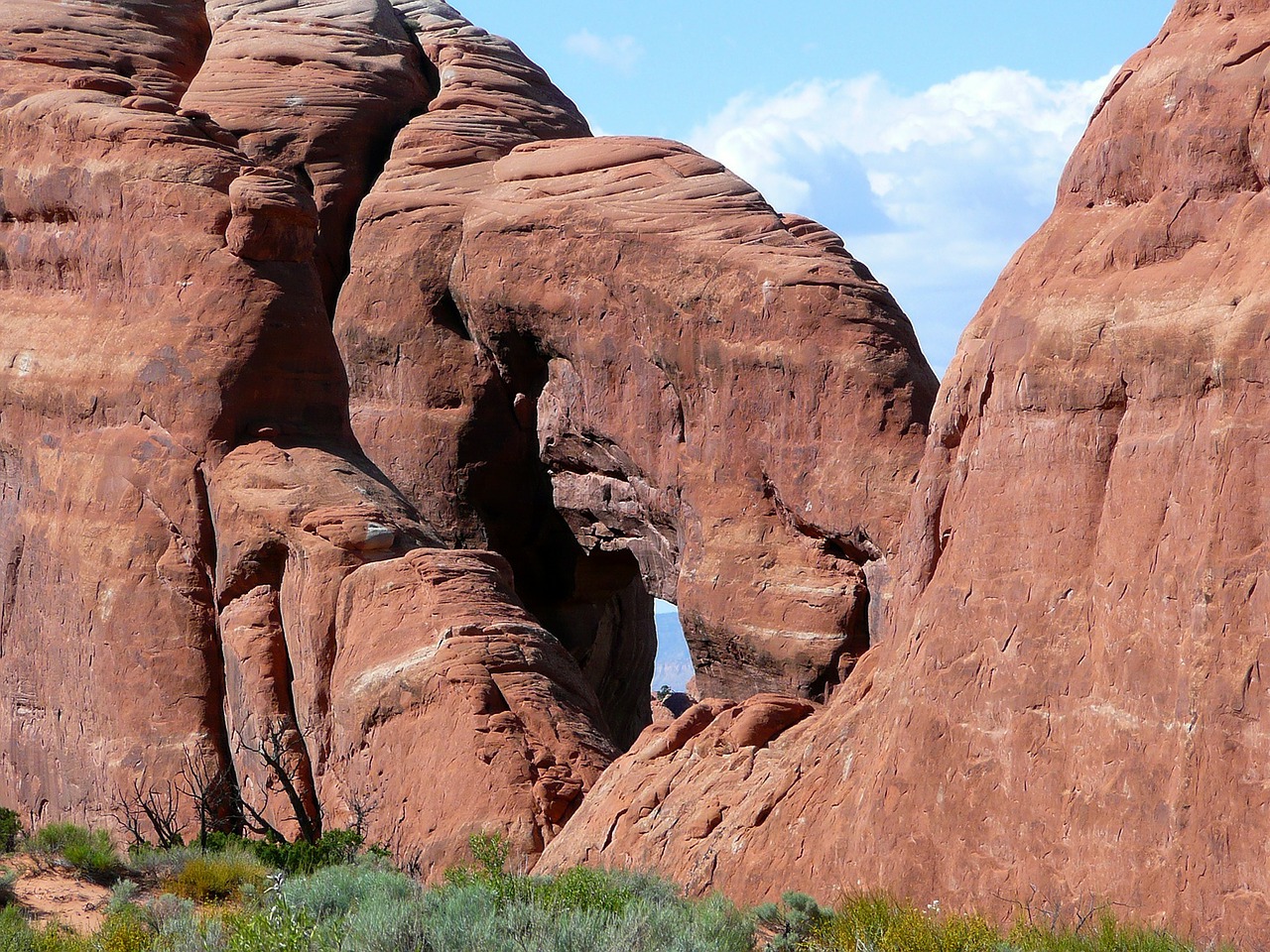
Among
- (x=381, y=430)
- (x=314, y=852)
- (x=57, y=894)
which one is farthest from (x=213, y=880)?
(x=381, y=430)

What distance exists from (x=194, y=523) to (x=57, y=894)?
13.3 feet

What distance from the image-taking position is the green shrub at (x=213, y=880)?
10.7 metres

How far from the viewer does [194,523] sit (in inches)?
556

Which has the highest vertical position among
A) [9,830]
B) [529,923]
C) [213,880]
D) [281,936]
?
[529,923]

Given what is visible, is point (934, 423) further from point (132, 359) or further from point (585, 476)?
point (585, 476)

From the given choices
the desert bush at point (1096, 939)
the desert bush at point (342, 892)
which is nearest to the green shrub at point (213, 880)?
the desert bush at point (342, 892)

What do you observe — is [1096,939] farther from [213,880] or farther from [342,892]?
[213,880]

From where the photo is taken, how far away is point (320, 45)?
21.1 meters

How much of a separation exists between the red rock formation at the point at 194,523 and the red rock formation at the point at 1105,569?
3.89 metres

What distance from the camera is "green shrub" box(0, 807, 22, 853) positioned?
1270 cm

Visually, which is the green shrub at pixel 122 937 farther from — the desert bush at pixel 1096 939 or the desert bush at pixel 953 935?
the desert bush at pixel 1096 939

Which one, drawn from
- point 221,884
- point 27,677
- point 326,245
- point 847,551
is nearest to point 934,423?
point 221,884

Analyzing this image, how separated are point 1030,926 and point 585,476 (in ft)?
40.1

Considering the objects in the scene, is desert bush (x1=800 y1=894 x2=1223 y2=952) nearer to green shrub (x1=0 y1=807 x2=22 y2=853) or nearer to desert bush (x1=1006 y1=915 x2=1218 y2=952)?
desert bush (x1=1006 y1=915 x2=1218 y2=952)
